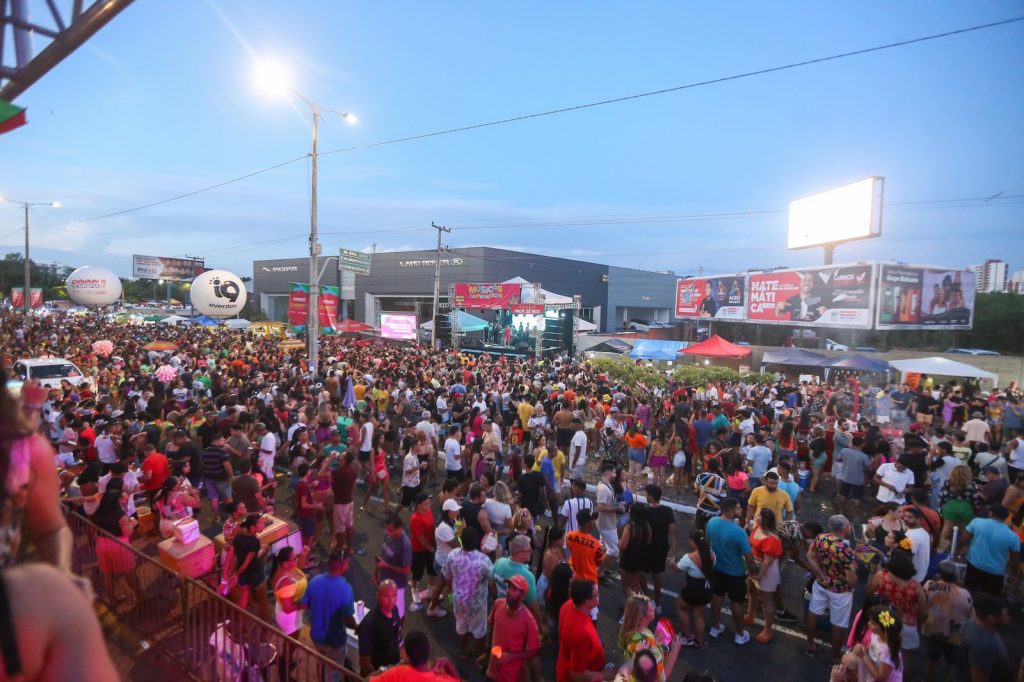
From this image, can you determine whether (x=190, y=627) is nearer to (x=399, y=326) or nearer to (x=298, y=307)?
(x=298, y=307)

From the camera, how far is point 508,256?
155 ft

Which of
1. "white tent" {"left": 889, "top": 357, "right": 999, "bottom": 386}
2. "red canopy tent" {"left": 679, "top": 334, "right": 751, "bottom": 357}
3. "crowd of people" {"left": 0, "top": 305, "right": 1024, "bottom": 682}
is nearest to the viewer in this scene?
"crowd of people" {"left": 0, "top": 305, "right": 1024, "bottom": 682}

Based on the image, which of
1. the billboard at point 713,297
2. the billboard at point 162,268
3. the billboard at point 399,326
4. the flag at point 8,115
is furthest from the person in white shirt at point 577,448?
the billboard at point 162,268

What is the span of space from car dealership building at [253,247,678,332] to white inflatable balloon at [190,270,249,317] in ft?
42.6

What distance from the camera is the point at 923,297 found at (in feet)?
87.3

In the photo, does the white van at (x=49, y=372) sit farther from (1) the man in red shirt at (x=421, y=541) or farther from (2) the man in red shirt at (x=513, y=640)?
(2) the man in red shirt at (x=513, y=640)

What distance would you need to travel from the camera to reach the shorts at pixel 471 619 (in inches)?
193

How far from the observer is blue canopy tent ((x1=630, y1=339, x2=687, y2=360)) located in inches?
920

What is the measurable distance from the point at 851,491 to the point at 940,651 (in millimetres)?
4326

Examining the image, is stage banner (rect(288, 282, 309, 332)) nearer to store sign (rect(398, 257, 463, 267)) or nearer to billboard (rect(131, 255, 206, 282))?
store sign (rect(398, 257, 463, 267))

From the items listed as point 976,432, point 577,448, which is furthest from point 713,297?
point 577,448

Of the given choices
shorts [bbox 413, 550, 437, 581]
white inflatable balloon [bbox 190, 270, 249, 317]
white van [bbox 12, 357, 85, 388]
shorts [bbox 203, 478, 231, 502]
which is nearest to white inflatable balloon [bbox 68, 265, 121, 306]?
white inflatable balloon [bbox 190, 270, 249, 317]

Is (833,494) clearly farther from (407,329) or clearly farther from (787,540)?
(407,329)

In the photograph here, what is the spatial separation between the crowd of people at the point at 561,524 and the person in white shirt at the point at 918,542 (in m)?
0.03
